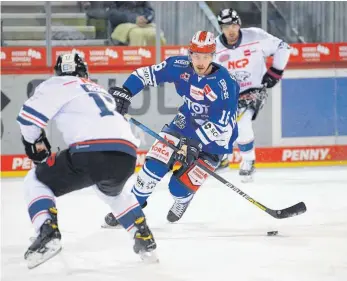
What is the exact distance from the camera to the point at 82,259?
4.19 m

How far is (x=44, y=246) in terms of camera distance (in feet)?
11.9

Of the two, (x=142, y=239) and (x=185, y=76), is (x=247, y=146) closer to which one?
(x=185, y=76)

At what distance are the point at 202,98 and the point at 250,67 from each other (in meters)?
1.94

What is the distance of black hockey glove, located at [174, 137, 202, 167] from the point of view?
466cm

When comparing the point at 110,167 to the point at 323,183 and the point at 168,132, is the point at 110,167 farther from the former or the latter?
the point at 323,183

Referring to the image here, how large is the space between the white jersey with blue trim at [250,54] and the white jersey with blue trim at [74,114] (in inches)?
116

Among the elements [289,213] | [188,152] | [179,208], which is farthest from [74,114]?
[289,213]

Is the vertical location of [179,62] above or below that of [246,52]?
above

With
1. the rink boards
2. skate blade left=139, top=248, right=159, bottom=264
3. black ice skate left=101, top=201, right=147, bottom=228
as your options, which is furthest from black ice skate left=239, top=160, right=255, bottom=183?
skate blade left=139, top=248, right=159, bottom=264

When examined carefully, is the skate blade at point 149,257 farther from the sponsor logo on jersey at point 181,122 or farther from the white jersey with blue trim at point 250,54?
the white jersey with blue trim at point 250,54

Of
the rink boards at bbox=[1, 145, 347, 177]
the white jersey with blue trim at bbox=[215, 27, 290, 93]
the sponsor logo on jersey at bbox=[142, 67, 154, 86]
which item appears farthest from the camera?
the rink boards at bbox=[1, 145, 347, 177]

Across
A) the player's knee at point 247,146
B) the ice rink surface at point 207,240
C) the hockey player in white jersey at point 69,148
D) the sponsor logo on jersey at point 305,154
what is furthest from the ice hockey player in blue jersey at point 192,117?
the sponsor logo on jersey at point 305,154

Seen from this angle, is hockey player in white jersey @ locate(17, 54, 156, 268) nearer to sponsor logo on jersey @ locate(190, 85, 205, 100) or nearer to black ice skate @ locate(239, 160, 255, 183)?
sponsor logo on jersey @ locate(190, 85, 205, 100)

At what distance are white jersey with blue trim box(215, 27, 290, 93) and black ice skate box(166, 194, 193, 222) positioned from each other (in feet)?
5.78
